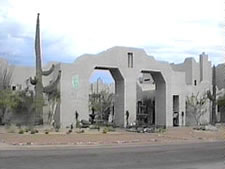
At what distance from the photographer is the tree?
77.5m

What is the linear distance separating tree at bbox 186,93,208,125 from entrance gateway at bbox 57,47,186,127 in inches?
180

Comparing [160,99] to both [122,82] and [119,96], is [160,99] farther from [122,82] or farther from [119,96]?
[122,82]

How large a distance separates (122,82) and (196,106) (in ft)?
62.2

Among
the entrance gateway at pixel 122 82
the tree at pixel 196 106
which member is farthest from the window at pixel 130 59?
the tree at pixel 196 106

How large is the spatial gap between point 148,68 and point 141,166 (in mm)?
50103

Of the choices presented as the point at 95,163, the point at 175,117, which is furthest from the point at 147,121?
the point at 95,163

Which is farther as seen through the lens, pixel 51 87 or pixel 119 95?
pixel 119 95

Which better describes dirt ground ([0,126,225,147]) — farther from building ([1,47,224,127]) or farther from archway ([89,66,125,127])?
archway ([89,66,125,127])

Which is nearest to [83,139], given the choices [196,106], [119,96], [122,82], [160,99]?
[122,82]

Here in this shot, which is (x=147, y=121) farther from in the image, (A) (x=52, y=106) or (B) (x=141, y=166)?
(B) (x=141, y=166)

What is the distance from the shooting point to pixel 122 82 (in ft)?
211

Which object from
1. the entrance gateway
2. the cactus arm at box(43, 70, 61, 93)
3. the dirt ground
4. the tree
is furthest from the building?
the dirt ground

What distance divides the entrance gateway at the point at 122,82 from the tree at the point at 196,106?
4.56 meters

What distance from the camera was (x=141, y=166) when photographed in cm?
1723
